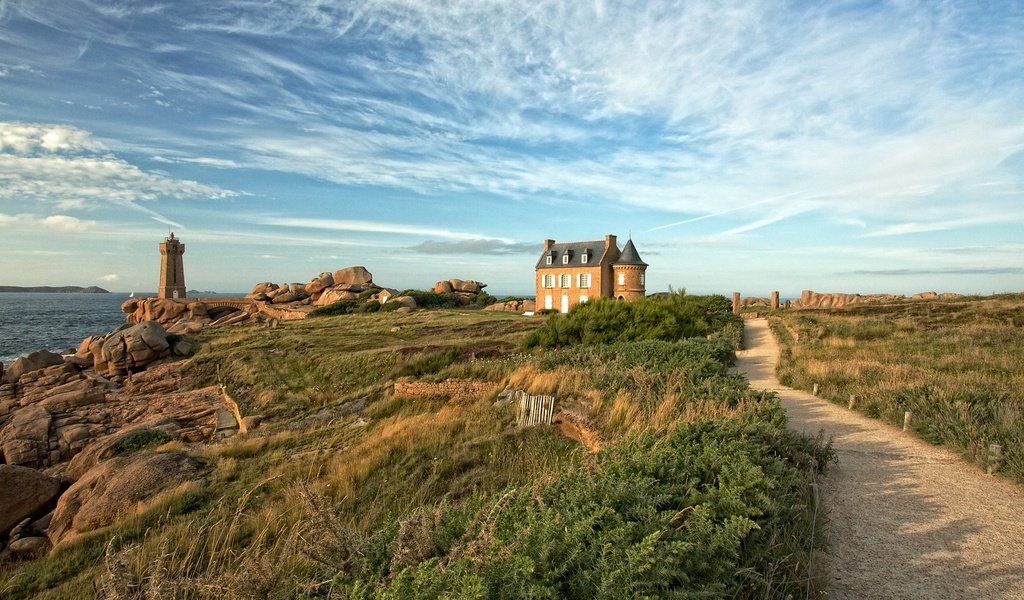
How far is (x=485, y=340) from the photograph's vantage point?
952 inches

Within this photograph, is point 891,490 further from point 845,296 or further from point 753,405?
point 845,296

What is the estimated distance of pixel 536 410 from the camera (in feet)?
35.3

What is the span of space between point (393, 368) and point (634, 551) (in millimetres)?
17535

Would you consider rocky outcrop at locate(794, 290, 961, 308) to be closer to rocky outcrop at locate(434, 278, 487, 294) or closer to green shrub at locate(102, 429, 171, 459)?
rocky outcrop at locate(434, 278, 487, 294)

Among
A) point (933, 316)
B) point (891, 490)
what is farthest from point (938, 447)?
point (933, 316)

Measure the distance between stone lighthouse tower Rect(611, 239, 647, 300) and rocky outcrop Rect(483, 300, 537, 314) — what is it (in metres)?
8.68

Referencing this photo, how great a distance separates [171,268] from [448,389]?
63122 mm

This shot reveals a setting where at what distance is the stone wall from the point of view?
13766mm

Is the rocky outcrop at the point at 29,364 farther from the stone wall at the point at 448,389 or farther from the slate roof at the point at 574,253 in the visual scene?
the slate roof at the point at 574,253

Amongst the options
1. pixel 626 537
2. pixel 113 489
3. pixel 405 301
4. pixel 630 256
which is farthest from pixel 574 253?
pixel 626 537

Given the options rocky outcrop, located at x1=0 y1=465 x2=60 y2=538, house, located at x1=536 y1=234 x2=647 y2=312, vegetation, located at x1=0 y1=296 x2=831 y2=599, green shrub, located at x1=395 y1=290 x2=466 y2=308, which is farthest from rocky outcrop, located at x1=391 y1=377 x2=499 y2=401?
green shrub, located at x1=395 y1=290 x2=466 y2=308

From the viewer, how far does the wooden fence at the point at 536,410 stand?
10.6m

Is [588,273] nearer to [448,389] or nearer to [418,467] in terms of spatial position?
[448,389]

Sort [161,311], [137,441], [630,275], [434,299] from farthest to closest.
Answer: [161,311]
[434,299]
[630,275]
[137,441]
